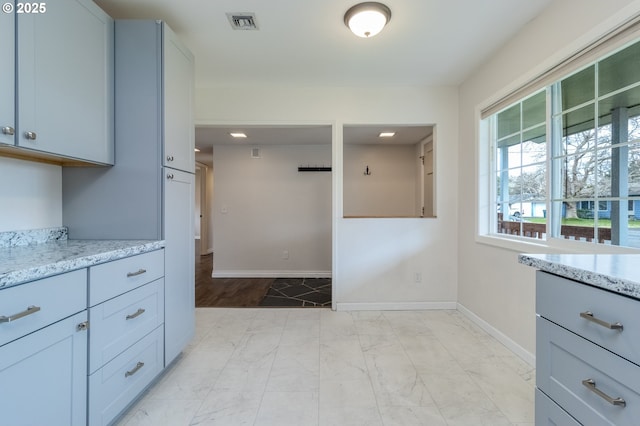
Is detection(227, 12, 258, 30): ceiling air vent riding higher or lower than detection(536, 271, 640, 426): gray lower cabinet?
higher

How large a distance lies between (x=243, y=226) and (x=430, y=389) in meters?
3.96

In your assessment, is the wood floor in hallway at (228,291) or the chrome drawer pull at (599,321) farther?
the wood floor in hallway at (228,291)

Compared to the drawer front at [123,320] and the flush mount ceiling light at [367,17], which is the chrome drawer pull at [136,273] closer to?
the drawer front at [123,320]

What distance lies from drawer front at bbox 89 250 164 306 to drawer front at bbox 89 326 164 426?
33 cm

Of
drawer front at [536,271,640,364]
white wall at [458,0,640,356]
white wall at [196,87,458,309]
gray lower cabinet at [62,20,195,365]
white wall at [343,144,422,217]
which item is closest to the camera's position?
drawer front at [536,271,640,364]

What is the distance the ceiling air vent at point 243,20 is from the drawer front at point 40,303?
5.94ft

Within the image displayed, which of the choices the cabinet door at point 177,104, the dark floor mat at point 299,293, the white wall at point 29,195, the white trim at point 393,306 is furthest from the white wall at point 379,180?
the white wall at point 29,195

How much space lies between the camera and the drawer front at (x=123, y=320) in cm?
131

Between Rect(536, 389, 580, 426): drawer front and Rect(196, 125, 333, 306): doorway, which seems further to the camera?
Rect(196, 125, 333, 306): doorway

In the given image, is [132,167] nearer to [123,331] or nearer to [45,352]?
[123,331]

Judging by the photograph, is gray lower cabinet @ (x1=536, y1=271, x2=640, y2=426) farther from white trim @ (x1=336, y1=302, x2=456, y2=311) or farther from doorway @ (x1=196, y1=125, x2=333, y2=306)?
doorway @ (x1=196, y1=125, x2=333, y2=306)

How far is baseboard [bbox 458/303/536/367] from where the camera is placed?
83.3 inches

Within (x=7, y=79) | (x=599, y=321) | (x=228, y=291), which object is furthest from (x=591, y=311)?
(x=228, y=291)

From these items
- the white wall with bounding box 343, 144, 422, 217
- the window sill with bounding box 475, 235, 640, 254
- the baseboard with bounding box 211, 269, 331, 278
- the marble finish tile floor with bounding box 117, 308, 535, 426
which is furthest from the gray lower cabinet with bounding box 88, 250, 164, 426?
the white wall with bounding box 343, 144, 422, 217
